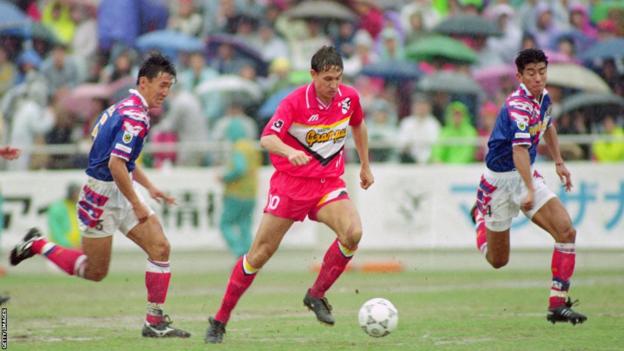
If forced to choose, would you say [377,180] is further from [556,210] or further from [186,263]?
[556,210]

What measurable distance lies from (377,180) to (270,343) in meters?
9.92

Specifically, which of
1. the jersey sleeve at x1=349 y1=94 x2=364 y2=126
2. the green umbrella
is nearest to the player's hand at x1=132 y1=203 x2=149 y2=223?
the jersey sleeve at x1=349 y1=94 x2=364 y2=126

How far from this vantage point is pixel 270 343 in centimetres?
1108

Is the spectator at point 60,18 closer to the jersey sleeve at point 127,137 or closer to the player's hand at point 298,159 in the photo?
the jersey sleeve at point 127,137

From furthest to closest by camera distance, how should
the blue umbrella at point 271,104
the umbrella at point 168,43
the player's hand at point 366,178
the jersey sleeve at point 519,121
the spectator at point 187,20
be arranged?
the spectator at point 187,20 < the umbrella at point 168,43 < the blue umbrella at point 271,104 < the jersey sleeve at point 519,121 < the player's hand at point 366,178

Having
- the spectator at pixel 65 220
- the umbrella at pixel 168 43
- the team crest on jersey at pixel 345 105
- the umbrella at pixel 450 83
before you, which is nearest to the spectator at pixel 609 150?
the umbrella at pixel 450 83

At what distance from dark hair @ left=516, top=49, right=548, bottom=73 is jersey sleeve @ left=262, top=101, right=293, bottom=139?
2.50m

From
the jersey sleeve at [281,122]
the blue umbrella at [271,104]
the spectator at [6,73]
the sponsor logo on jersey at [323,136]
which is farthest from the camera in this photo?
the spectator at [6,73]

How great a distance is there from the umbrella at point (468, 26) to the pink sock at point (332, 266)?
12380 millimetres

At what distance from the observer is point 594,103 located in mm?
21031

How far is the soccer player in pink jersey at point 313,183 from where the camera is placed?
1134 cm

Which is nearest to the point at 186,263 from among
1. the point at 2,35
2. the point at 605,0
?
the point at 2,35

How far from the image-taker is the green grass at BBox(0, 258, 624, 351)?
11.0 m

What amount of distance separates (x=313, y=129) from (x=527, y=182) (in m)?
2.17
